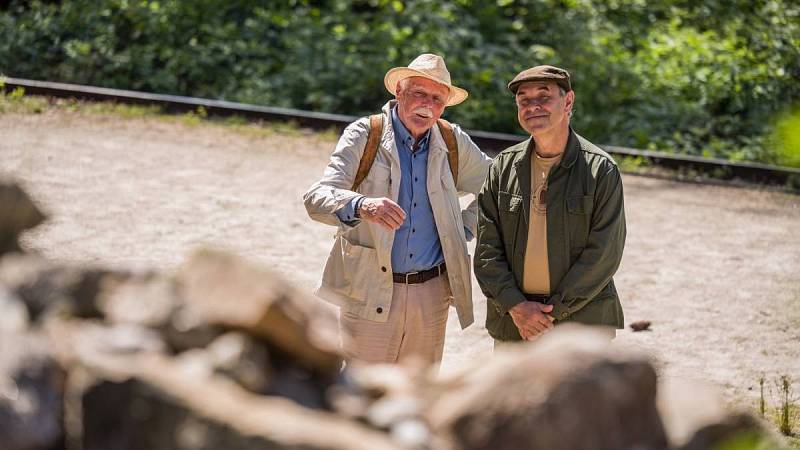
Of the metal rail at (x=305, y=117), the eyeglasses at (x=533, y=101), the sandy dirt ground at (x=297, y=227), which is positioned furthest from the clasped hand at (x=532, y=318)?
the metal rail at (x=305, y=117)

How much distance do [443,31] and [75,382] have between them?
13560 millimetres

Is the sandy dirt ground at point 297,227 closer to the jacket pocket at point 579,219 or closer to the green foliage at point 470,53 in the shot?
the jacket pocket at point 579,219

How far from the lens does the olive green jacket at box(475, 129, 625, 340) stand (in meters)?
4.91

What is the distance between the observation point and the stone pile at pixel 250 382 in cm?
209

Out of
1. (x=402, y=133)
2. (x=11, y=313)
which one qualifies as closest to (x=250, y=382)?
(x=11, y=313)

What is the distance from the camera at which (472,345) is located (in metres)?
7.43

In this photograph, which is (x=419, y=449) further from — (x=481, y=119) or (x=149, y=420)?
(x=481, y=119)

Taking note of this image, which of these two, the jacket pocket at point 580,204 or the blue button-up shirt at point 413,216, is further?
the blue button-up shirt at point 413,216

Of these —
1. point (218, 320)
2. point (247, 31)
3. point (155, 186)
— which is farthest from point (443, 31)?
point (218, 320)

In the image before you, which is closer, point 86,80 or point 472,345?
point 472,345

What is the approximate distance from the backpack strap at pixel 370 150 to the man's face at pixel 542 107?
2.28 feet

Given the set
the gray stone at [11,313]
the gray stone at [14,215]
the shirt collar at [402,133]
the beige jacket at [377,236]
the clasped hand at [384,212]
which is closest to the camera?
the gray stone at [11,313]

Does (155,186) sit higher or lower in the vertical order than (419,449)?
lower

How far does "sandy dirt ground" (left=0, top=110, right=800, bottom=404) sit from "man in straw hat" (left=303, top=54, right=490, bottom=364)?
1231 mm
